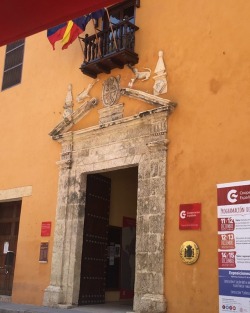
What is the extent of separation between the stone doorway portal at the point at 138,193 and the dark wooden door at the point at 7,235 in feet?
6.97

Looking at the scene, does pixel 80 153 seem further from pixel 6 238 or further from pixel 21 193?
pixel 6 238

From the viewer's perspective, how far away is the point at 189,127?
23.5ft

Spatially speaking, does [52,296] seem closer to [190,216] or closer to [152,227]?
[152,227]

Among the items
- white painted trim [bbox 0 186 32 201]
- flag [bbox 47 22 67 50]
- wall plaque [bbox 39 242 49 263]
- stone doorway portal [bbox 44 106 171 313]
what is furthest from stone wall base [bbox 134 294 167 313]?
flag [bbox 47 22 67 50]

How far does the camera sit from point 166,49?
25.8 feet

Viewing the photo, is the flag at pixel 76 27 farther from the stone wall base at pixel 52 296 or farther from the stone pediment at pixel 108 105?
the stone wall base at pixel 52 296

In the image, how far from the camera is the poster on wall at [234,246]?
5.97 metres

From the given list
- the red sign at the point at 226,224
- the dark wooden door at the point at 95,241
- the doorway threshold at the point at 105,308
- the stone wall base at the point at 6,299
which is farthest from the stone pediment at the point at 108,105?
the stone wall base at the point at 6,299

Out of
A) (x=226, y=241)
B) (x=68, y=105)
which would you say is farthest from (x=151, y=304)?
(x=68, y=105)

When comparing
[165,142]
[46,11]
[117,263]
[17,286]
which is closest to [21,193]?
[17,286]

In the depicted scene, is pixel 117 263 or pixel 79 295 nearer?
pixel 79 295

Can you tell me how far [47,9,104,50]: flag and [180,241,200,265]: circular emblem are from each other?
462cm

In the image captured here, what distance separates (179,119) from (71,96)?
3039 millimetres

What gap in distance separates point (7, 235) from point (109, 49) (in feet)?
17.0
